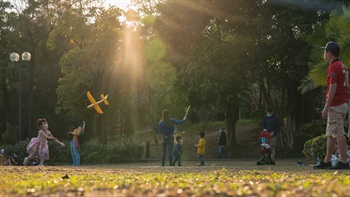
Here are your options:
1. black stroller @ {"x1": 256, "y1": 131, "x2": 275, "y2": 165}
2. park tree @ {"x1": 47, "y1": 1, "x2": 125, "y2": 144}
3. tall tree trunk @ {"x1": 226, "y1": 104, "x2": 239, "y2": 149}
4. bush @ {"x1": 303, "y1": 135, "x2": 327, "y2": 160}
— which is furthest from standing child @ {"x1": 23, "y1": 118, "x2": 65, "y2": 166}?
tall tree trunk @ {"x1": 226, "y1": 104, "x2": 239, "y2": 149}

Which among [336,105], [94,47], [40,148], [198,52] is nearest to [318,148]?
[40,148]

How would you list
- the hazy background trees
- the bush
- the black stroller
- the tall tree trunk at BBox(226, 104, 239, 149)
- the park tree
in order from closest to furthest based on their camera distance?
the black stroller, the bush, the hazy background trees, the park tree, the tall tree trunk at BBox(226, 104, 239, 149)

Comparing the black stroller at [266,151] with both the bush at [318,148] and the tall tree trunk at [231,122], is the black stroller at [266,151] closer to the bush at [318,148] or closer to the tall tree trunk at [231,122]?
the bush at [318,148]

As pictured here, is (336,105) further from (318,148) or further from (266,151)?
(318,148)

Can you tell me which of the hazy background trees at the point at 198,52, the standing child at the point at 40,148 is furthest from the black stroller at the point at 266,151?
the hazy background trees at the point at 198,52

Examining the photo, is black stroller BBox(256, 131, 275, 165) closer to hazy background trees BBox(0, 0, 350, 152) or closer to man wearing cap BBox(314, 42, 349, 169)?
man wearing cap BBox(314, 42, 349, 169)

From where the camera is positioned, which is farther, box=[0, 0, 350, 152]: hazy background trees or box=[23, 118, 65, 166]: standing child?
box=[0, 0, 350, 152]: hazy background trees

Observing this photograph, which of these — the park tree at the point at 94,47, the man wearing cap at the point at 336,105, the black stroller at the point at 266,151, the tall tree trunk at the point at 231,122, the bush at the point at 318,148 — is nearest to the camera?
the man wearing cap at the point at 336,105

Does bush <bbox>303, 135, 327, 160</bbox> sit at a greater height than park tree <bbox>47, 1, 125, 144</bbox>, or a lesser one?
lesser

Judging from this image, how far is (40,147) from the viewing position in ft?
74.5

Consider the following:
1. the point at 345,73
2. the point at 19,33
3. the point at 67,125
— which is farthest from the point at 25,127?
the point at 345,73

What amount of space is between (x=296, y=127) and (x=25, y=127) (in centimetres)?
2578

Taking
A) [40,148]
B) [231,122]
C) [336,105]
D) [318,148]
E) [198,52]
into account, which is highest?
[198,52]

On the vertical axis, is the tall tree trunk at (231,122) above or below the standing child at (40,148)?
above
